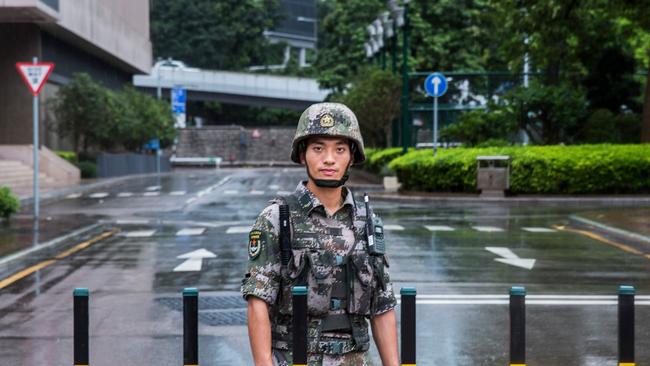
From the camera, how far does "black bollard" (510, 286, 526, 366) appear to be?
4707 millimetres

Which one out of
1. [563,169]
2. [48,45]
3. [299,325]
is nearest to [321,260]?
[299,325]

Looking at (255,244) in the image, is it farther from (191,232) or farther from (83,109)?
(83,109)

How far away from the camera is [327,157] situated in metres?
4.02

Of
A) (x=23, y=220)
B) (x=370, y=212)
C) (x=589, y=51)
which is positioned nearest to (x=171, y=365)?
(x=370, y=212)

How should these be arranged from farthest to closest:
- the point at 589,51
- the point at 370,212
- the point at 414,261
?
the point at 589,51 → the point at 414,261 → the point at 370,212

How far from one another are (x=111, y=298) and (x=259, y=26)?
323 ft

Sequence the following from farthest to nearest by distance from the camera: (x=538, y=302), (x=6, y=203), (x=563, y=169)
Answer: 1. (x=563, y=169)
2. (x=6, y=203)
3. (x=538, y=302)

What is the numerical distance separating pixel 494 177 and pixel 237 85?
62102 millimetres

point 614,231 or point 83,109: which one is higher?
point 83,109

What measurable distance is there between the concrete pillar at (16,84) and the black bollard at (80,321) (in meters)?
45.9

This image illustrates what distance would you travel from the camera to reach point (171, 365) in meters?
8.08

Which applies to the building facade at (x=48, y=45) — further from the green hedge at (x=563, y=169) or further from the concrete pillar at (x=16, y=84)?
the green hedge at (x=563, y=169)

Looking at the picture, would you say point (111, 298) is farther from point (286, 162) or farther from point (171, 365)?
point (286, 162)

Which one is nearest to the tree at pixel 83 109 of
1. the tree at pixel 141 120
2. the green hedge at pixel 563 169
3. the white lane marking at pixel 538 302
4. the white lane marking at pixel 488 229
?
the tree at pixel 141 120
